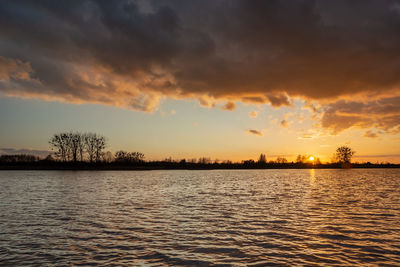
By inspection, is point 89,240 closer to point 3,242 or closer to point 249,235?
point 3,242

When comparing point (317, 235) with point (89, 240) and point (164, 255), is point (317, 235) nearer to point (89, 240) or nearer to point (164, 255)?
point (164, 255)

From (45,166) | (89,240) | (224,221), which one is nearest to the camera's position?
(89,240)

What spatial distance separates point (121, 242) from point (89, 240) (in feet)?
6.82

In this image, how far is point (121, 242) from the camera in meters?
15.3

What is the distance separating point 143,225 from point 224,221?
620 cm

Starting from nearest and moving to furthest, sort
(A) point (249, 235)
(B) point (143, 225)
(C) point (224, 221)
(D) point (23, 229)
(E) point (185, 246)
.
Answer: (E) point (185, 246) → (A) point (249, 235) → (D) point (23, 229) → (B) point (143, 225) → (C) point (224, 221)

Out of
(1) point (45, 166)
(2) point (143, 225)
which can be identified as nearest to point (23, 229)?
(2) point (143, 225)

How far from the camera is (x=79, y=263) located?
12070mm

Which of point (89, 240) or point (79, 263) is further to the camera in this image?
point (89, 240)

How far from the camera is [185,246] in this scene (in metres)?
14.7

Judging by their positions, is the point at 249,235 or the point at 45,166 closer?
the point at 249,235

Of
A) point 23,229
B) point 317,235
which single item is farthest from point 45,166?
point 317,235

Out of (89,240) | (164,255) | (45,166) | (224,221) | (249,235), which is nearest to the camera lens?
(164,255)

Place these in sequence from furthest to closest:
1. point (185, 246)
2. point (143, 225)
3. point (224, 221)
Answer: point (224, 221) → point (143, 225) → point (185, 246)
